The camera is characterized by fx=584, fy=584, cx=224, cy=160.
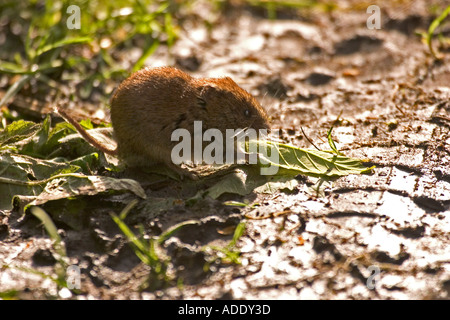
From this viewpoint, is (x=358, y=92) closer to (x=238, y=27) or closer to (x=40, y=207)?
(x=238, y=27)

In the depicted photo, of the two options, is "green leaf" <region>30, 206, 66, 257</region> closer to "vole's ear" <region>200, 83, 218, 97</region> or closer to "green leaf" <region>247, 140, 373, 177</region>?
"vole's ear" <region>200, 83, 218, 97</region>

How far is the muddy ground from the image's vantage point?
3.74 meters

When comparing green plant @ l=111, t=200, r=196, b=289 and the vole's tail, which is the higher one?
the vole's tail

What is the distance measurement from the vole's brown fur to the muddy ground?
401 millimetres

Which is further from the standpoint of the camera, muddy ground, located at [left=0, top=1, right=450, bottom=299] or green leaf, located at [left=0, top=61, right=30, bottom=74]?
green leaf, located at [left=0, top=61, right=30, bottom=74]

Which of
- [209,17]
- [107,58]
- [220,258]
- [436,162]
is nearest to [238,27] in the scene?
[209,17]

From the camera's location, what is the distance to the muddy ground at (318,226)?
374cm

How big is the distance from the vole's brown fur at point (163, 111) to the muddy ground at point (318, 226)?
401 mm

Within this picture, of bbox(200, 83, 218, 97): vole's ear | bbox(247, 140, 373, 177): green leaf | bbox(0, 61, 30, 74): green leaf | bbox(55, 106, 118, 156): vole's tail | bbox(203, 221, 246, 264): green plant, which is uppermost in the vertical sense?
bbox(0, 61, 30, 74): green leaf

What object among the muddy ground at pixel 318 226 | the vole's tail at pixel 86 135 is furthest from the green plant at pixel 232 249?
the vole's tail at pixel 86 135

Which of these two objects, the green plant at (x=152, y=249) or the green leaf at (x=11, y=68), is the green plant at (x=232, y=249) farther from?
the green leaf at (x=11, y=68)

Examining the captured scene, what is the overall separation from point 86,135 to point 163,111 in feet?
2.23

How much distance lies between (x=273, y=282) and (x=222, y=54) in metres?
4.17

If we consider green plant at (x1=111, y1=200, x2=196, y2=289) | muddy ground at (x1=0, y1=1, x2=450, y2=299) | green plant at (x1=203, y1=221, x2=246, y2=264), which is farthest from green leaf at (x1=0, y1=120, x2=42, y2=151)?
green plant at (x1=203, y1=221, x2=246, y2=264)
